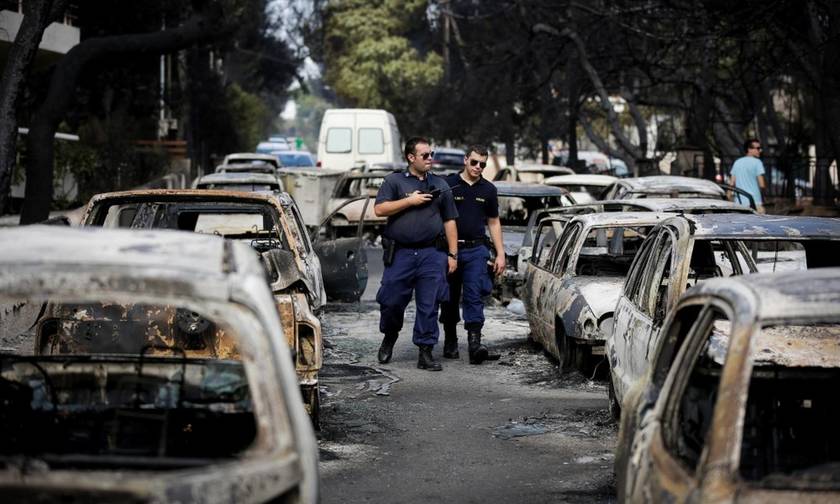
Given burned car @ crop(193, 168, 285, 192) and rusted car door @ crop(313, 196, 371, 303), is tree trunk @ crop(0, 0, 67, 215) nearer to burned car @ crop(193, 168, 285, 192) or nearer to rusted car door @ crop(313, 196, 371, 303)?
burned car @ crop(193, 168, 285, 192)

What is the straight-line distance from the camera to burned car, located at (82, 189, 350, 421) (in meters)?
8.27

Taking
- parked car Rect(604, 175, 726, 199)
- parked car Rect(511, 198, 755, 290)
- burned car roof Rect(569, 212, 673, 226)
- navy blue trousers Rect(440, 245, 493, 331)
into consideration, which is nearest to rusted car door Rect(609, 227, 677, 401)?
burned car roof Rect(569, 212, 673, 226)

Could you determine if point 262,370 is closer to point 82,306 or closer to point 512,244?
point 82,306

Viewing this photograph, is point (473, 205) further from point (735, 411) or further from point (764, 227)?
point (735, 411)

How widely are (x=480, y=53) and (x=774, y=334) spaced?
139 ft

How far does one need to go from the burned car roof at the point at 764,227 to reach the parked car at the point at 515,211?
7.41 meters

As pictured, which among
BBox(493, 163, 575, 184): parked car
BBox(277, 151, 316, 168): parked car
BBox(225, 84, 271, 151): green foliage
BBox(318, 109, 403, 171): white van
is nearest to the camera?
BBox(493, 163, 575, 184): parked car

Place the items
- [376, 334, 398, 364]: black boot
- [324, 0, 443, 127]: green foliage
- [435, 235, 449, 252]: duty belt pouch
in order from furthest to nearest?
[324, 0, 443, 127]: green foliage, [376, 334, 398, 364]: black boot, [435, 235, 449, 252]: duty belt pouch

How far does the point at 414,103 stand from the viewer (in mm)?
61438

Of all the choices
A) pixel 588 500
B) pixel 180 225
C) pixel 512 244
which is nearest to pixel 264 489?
pixel 588 500

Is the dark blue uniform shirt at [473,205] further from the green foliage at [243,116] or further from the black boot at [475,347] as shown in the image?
Result: the green foliage at [243,116]

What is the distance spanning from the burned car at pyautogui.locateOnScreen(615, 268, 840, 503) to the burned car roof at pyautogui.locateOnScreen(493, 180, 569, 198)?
10.7m

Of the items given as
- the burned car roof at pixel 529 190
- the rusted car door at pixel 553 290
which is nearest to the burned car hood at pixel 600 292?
the rusted car door at pixel 553 290

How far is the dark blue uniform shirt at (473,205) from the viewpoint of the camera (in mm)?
12016
